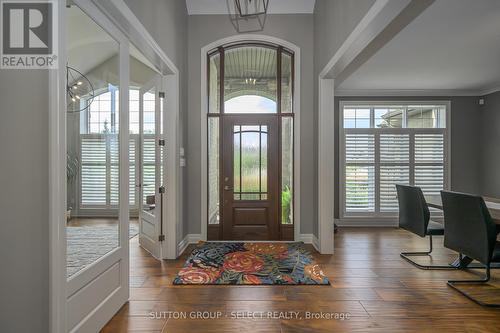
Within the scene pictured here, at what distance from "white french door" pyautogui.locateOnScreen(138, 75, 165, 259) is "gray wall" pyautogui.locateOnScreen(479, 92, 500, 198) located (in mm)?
6341

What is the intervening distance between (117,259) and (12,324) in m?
0.93

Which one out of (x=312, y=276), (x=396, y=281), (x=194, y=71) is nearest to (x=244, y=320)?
(x=312, y=276)

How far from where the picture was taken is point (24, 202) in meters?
1.51

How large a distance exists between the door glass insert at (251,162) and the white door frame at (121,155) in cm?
112

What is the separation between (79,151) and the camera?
6.73 ft

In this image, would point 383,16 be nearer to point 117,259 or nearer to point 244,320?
point 244,320

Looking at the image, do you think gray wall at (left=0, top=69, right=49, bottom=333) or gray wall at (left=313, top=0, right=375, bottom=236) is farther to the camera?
gray wall at (left=313, top=0, right=375, bottom=236)

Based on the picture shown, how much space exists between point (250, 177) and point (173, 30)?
7.67 feet

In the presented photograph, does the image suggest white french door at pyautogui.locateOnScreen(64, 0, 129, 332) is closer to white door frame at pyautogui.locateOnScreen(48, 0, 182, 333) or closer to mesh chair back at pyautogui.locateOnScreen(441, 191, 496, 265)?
white door frame at pyautogui.locateOnScreen(48, 0, 182, 333)

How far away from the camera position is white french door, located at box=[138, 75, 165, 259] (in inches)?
148

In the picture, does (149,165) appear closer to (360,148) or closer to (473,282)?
(473,282)

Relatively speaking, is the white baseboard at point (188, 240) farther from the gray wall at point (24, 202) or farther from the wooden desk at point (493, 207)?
the wooden desk at point (493, 207)
